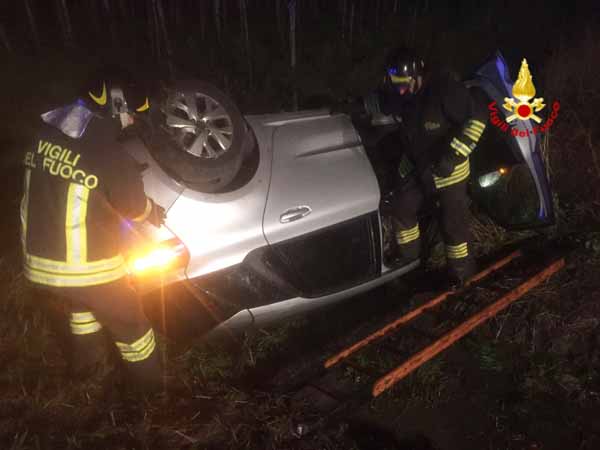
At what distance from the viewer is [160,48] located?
390 inches

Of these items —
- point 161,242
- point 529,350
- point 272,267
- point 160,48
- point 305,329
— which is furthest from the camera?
point 160,48

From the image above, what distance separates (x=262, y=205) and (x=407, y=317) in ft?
4.48

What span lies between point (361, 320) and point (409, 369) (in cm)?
88

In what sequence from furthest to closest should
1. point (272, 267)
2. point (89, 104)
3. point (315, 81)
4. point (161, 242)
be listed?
1. point (315, 81)
2. point (272, 267)
3. point (161, 242)
4. point (89, 104)

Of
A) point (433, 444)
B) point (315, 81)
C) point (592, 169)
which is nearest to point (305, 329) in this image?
point (433, 444)

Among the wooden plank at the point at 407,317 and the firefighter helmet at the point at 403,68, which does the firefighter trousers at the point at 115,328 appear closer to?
the wooden plank at the point at 407,317

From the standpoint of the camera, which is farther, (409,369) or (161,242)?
(409,369)

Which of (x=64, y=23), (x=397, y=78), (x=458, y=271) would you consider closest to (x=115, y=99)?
(x=397, y=78)

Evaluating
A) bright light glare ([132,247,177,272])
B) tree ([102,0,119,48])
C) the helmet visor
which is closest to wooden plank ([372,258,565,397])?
bright light glare ([132,247,177,272])

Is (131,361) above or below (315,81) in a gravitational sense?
below

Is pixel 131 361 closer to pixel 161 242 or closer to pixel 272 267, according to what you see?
pixel 161 242

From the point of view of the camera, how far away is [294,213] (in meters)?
3.30

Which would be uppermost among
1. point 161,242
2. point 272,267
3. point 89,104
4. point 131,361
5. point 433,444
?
point 89,104

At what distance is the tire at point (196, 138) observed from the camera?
3.11 m
